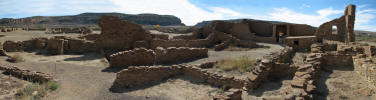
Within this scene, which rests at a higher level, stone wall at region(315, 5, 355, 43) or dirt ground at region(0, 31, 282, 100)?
stone wall at region(315, 5, 355, 43)

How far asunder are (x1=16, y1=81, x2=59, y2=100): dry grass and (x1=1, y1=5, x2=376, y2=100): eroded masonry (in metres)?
0.83

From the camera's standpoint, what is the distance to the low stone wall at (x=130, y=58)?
1023 cm

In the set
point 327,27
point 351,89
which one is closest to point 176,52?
point 351,89

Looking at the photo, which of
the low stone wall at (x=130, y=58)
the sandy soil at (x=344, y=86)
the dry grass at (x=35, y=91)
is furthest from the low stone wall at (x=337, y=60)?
the dry grass at (x=35, y=91)

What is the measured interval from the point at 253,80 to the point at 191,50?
5.74 meters

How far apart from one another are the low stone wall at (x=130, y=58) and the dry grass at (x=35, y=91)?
10.2 feet

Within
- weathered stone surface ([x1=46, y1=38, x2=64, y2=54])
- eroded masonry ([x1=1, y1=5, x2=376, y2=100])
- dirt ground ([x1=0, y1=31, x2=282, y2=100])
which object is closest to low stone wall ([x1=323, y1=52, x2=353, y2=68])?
eroded masonry ([x1=1, y1=5, x2=376, y2=100])

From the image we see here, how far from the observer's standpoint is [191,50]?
39.3 feet

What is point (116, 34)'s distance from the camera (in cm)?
1472

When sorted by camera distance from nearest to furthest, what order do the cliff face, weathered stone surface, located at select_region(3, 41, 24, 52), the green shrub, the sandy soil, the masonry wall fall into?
the sandy soil, the green shrub, weathered stone surface, located at select_region(3, 41, 24, 52), the masonry wall, the cliff face

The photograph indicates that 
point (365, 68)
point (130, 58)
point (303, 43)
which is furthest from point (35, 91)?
point (303, 43)

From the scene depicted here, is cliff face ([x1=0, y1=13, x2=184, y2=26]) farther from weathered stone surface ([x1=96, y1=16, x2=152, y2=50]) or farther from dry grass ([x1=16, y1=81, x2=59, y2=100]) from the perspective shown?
dry grass ([x1=16, y1=81, x2=59, y2=100])

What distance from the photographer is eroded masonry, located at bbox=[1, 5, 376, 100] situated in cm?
676

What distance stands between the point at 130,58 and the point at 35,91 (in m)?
4.18
